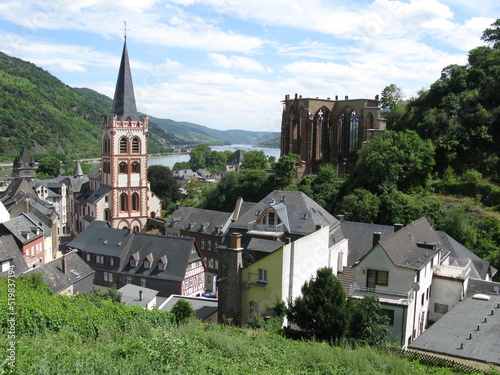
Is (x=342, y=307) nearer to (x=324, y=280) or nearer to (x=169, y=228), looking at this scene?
(x=324, y=280)

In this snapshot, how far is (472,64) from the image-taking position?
173 feet

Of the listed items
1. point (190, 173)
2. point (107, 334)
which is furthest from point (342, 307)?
point (190, 173)

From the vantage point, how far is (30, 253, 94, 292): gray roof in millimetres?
31594

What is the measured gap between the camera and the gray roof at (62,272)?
104 feet

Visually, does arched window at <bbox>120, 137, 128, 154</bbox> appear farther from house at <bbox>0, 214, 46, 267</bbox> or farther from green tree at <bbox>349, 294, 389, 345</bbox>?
green tree at <bbox>349, 294, 389, 345</bbox>

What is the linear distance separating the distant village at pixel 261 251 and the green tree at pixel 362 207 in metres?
3.76

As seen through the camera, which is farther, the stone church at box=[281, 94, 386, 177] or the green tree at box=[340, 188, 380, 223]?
the stone church at box=[281, 94, 386, 177]

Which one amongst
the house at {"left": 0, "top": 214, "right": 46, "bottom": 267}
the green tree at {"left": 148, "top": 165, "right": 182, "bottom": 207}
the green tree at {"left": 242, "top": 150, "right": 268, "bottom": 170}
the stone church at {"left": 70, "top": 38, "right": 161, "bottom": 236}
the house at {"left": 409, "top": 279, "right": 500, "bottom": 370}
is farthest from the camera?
the green tree at {"left": 148, "top": 165, "right": 182, "bottom": 207}

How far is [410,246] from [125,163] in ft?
133

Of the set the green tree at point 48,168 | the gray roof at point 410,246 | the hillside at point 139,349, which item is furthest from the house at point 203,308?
the green tree at point 48,168

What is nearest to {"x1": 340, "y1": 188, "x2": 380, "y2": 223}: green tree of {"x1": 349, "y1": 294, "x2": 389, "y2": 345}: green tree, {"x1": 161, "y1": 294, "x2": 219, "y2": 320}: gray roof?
{"x1": 161, "y1": 294, "x2": 219, "y2": 320}: gray roof

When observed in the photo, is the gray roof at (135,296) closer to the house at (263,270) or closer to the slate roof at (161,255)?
the slate roof at (161,255)

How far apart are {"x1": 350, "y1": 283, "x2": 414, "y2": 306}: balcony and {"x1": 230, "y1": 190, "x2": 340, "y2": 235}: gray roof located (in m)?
5.96

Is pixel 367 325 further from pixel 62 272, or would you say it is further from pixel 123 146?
pixel 123 146
